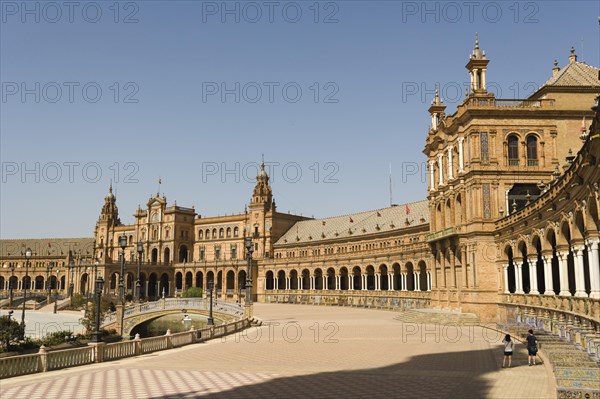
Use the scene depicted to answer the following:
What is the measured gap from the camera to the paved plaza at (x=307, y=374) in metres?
17.3

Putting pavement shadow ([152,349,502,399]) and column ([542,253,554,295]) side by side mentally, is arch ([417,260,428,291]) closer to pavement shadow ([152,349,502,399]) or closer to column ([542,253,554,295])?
column ([542,253,554,295])

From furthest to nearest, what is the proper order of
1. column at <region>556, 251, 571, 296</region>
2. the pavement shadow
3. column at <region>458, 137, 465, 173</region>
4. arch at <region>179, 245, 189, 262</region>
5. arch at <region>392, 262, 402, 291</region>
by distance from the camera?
arch at <region>179, 245, 189, 262</region> → arch at <region>392, 262, 402, 291</region> → column at <region>458, 137, 465, 173</region> → column at <region>556, 251, 571, 296</region> → the pavement shadow

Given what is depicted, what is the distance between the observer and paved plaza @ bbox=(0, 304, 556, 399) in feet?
56.8

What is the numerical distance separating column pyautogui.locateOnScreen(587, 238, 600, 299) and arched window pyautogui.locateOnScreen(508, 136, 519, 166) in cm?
2294

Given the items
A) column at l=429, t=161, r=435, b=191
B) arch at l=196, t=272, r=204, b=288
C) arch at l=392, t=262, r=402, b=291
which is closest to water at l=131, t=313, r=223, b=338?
arch at l=392, t=262, r=402, b=291

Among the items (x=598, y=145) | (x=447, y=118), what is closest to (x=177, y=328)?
(x=447, y=118)

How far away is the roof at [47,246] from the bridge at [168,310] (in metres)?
84.2

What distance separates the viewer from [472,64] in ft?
160

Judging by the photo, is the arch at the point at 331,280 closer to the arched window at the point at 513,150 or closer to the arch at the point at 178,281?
the arch at the point at 178,281

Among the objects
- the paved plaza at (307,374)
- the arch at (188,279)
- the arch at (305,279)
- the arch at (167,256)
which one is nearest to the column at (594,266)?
the paved plaza at (307,374)

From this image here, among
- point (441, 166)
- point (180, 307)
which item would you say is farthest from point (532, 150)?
point (180, 307)

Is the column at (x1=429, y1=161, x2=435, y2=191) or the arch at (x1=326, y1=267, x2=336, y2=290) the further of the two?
the arch at (x1=326, y1=267, x2=336, y2=290)

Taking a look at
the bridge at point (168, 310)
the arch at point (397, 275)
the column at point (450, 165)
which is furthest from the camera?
the arch at point (397, 275)

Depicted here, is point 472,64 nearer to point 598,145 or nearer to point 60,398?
point 598,145
